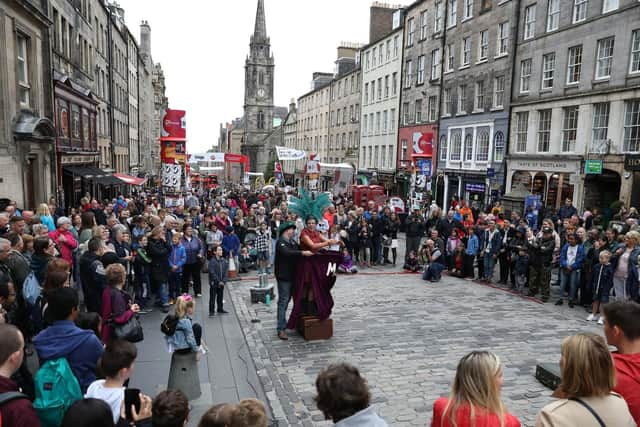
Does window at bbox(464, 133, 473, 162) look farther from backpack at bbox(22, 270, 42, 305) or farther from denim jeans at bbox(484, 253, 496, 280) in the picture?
backpack at bbox(22, 270, 42, 305)

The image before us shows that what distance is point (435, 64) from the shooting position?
3528cm

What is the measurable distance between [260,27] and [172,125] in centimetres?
8233

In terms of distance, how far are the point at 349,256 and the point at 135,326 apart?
32.9 feet

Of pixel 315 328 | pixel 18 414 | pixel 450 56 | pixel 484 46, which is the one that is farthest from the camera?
pixel 450 56

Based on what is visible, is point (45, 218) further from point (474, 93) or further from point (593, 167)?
point (474, 93)

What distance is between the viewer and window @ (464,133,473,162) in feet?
102

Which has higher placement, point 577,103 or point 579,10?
point 579,10

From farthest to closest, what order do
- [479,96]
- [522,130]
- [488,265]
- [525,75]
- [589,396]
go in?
[479,96]
[522,130]
[525,75]
[488,265]
[589,396]

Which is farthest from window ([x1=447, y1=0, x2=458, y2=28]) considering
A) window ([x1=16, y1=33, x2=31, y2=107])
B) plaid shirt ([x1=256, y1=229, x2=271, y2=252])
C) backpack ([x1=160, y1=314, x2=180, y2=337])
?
backpack ([x1=160, y1=314, x2=180, y2=337])

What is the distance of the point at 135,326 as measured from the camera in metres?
5.46

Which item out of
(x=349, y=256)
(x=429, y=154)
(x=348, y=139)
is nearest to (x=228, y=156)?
(x=429, y=154)

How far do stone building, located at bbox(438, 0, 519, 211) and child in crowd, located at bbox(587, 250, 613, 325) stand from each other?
733 inches

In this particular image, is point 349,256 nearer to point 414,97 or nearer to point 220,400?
point 220,400

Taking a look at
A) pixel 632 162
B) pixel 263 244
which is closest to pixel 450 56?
pixel 632 162
